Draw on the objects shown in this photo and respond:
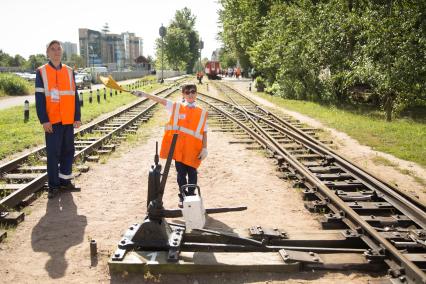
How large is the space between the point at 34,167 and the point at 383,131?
942 centimetres

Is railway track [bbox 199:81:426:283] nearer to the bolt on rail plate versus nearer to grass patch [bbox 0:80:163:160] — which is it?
the bolt on rail plate

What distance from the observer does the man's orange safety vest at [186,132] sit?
16.4 feet

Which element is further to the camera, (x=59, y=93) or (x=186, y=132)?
(x=59, y=93)

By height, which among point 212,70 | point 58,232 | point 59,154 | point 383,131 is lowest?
point 58,232

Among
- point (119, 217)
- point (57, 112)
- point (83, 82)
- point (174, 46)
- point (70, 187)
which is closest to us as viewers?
point (119, 217)

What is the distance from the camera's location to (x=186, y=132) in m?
5.03

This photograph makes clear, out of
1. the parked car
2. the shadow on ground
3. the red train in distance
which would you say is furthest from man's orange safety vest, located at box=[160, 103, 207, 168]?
the red train in distance

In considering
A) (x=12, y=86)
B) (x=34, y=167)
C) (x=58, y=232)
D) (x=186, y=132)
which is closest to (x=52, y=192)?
(x=58, y=232)

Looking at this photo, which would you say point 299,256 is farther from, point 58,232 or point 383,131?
point 383,131

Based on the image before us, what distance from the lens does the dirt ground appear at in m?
3.81

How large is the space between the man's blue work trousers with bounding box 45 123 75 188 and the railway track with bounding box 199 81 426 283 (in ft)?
11.4

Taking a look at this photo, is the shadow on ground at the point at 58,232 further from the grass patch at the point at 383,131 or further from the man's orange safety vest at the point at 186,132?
the grass patch at the point at 383,131

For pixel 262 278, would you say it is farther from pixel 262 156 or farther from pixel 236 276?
pixel 262 156

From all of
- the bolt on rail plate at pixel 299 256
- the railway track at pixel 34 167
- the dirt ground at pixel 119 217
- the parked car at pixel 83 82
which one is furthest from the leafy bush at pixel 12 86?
the bolt on rail plate at pixel 299 256
